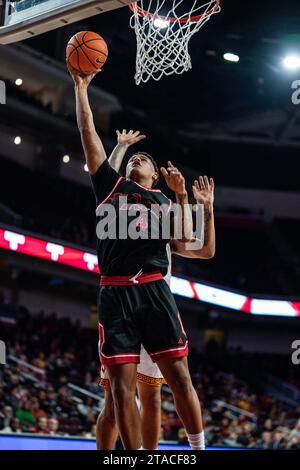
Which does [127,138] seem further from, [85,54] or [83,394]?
[83,394]

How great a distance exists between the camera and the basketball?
445 cm

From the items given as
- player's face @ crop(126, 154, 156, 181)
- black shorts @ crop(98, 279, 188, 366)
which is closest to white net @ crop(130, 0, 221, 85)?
player's face @ crop(126, 154, 156, 181)

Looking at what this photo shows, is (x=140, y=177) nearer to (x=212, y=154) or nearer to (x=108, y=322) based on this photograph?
(x=108, y=322)

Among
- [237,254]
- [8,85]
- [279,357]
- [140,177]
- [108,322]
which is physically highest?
[8,85]

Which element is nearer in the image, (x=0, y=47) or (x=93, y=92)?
(x=0, y=47)

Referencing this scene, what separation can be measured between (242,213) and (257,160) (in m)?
1.98

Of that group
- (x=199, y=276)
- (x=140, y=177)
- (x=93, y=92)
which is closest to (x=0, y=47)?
(x=93, y=92)

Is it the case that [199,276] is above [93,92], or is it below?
below

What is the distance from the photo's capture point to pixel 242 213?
84.5 feet

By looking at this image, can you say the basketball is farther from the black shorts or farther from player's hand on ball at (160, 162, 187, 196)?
the black shorts

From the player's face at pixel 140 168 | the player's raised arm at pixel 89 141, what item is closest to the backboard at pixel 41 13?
the player's raised arm at pixel 89 141

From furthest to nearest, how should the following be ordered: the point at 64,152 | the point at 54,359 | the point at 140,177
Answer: the point at 64,152 < the point at 54,359 < the point at 140,177

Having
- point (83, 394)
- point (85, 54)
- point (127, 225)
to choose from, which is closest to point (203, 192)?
point (127, 225)

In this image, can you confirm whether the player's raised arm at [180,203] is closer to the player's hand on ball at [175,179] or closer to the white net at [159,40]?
the player's hand on ball at [175,179]
